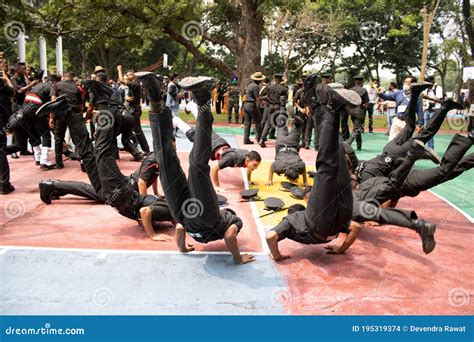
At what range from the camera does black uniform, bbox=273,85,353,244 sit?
4.43 metres

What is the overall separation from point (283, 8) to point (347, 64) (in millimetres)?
23865

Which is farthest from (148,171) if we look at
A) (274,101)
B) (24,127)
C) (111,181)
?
(274,101)

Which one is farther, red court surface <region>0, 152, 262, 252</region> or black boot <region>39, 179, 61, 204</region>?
black boot <region>39, 179, 61, 204</region>

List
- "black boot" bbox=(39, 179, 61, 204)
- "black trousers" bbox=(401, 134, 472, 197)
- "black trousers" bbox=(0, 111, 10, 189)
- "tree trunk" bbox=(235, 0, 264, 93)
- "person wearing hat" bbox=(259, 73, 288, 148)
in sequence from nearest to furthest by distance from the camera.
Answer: "black trousers" bbox=(401, 134, 472, 197) < "black boot" bbox=(39, 179, 61, 204) < "black trousers" bbox=(0, 111, 10, 189) < "person wearing hat" bbox=(259, 73, 288, 148) < "tree trunk" bbox=(235, 0, 264, 93)

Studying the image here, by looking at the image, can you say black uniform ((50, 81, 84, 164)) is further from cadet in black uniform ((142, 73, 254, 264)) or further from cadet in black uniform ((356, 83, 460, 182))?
cadet in black uniform ((356, 83, 460, 182))

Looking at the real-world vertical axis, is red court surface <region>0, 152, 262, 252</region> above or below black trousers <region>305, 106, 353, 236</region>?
below

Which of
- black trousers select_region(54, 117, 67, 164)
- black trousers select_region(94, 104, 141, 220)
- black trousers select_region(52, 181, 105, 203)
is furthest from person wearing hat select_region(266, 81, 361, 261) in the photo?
black trousers select_region(54, 117, 67, 164)

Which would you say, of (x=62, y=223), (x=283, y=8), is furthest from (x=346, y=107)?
(x=283, y=8)

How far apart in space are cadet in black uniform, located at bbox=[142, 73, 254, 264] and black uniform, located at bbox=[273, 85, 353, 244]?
0.79 meters

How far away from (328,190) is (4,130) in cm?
529

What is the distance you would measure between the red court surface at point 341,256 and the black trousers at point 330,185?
0.54 metres

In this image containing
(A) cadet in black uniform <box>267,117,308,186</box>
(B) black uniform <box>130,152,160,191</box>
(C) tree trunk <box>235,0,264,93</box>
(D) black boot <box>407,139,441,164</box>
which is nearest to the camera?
(D) black boot <box>407,139,441,164</box>

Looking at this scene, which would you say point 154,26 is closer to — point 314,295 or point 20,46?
point 20,46

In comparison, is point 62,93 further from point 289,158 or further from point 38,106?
point 289,158
